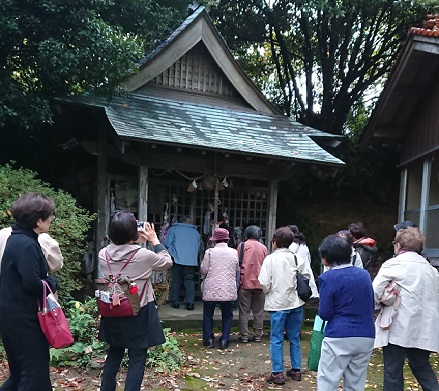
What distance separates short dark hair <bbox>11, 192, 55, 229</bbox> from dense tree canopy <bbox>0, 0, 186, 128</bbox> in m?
4.22

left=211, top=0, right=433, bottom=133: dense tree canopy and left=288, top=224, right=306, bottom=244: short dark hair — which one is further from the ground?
left=211, top=0, right=433, bottom=133: dense tree canopy

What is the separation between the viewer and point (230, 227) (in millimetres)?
9320

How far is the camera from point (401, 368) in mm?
3764

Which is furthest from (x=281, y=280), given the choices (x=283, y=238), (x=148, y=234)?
(x=148, y=234)

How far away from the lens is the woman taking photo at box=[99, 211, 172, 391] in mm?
3289

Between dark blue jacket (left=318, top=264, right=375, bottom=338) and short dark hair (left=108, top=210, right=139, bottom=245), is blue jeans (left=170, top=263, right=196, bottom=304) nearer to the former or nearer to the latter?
short dark hair (left=108, top=210, right=139, bottom=245)

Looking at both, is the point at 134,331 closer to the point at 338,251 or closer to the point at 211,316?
the point at 338,251

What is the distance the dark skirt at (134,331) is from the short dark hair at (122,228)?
574 millimetres

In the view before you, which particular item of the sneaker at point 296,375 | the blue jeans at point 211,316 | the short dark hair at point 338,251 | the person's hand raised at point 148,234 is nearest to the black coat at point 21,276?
the person's hand raised at point 148,234

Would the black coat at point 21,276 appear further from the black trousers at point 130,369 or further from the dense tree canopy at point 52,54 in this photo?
the dense tree canopy at point 52,54

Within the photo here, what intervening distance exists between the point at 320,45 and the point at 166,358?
1149cm

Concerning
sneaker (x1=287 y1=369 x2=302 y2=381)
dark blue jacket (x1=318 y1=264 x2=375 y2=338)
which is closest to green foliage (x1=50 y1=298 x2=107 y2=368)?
sneaker (x1=287 y1=369 x2=302 y2=381)

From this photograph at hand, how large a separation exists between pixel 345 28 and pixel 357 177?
485 centimetres

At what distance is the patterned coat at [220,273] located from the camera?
19.4 feet
